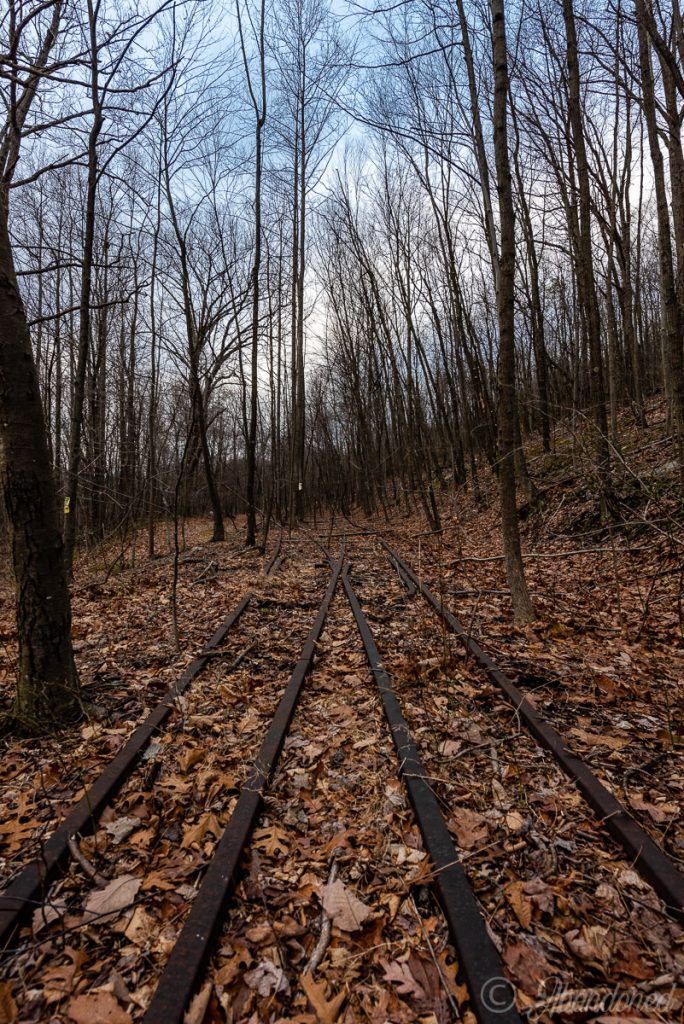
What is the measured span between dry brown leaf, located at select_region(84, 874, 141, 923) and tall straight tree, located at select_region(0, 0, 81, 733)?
64.4 inches

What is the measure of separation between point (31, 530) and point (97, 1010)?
276 centimetres

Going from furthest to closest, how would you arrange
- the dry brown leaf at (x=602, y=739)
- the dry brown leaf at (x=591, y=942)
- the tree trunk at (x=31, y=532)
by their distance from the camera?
1. the tree trunk at (x=31, y=532)
2. the dry brown leaf at (x=602, y=739)
3. the dry brown leaf at (x=591, y=942)

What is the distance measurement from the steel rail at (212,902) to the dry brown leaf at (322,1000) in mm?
377

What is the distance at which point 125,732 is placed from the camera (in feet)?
11.4

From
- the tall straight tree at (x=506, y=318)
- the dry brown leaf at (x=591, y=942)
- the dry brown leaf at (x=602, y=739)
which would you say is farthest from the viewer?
the tall straight tree at (x=506, y=318)

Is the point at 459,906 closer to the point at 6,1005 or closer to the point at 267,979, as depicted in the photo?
the point at 267,979

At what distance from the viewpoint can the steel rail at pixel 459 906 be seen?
5.11ft

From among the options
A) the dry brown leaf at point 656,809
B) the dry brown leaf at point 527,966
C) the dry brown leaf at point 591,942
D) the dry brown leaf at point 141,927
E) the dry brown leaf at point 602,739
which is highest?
the dry brown leaf at point 602,739

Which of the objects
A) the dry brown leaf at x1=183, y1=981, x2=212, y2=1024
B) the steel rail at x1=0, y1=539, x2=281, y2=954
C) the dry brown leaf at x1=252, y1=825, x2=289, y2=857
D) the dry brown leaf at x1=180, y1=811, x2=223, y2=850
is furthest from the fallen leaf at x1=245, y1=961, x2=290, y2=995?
the steel rail at x1=0, y1=539, x2=281, y2=954

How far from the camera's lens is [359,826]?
253 cm

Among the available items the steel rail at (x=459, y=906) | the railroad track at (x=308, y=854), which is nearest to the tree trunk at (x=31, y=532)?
the railroad track at (x=308, y=854)

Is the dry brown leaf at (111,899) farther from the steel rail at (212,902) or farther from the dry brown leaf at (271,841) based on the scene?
the dry brown leaf at (271,841)

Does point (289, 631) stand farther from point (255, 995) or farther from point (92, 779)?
point (255, 995)

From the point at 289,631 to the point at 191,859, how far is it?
3.37 metres
